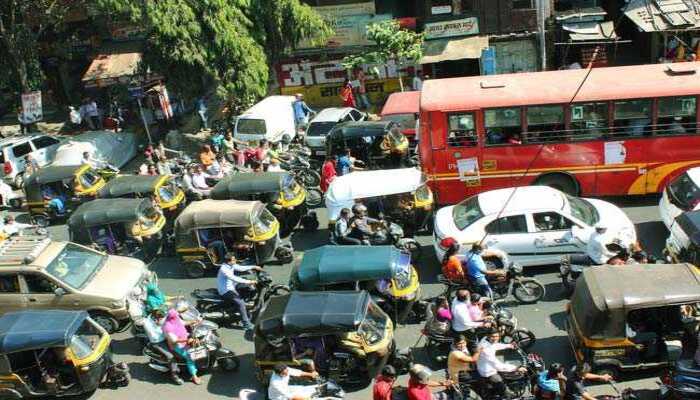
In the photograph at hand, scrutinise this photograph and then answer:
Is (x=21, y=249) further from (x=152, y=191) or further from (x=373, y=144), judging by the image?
(x=373, y=144)

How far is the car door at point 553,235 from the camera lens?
47.3 feet

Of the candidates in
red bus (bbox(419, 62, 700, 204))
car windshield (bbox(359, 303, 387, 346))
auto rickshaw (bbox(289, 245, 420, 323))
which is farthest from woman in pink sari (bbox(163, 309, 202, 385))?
red bus (bbox(419, 62, 700, 204))

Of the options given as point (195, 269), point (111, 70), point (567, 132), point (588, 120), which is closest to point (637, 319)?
point (567, 132)

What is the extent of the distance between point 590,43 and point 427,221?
12.1 m

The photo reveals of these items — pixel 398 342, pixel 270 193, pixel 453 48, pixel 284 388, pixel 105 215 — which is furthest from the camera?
pixel 453 48

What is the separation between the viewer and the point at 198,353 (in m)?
12.9

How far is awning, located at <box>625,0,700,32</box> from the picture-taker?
23719 mm

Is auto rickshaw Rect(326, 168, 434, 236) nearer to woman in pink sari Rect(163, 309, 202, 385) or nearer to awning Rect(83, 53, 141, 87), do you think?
woman in pink sari Rect(163, 309, 202, 385)

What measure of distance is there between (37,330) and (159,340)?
2.00 metres

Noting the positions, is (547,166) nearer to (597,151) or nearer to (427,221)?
(597,151)

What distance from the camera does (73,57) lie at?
3278 centimetres

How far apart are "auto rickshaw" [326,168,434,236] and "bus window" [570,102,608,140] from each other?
12.3ft

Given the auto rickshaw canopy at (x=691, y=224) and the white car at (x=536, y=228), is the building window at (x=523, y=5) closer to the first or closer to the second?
the white car at (x=536, y=228)

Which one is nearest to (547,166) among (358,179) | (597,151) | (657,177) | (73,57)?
(597,151)
